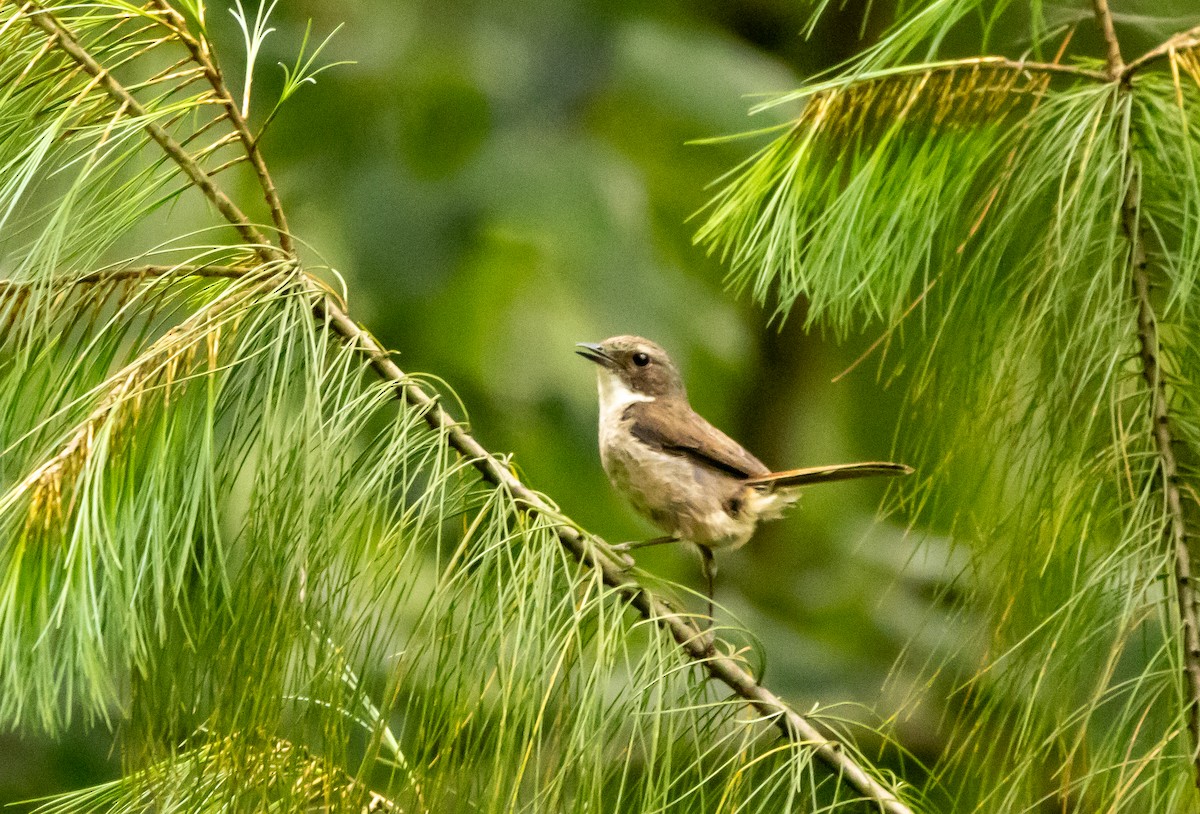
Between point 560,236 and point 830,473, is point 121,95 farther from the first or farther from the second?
point 560,236

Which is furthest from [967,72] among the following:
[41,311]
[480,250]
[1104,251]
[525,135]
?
[525,135]

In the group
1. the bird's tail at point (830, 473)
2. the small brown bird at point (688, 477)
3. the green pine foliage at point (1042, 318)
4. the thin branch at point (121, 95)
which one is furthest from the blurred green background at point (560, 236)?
the thin branch at point (121, 95)

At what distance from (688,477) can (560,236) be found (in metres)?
1.10

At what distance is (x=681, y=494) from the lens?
2324mm

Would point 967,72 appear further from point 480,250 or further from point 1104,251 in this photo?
point 480,250

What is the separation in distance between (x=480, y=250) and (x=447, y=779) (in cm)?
221

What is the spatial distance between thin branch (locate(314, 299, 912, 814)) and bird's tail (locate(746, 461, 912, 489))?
0.44 meters

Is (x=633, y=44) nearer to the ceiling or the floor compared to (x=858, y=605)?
nearer to the ceiling

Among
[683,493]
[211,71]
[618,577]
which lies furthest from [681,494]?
[211,71]

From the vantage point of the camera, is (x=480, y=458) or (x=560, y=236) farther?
(x=560, y=236)

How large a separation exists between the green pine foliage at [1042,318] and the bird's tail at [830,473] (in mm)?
91

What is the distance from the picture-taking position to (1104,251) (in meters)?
1.41

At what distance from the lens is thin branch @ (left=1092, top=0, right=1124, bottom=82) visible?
52.4 inches

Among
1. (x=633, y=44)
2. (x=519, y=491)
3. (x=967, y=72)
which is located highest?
(x=633, y=44)
